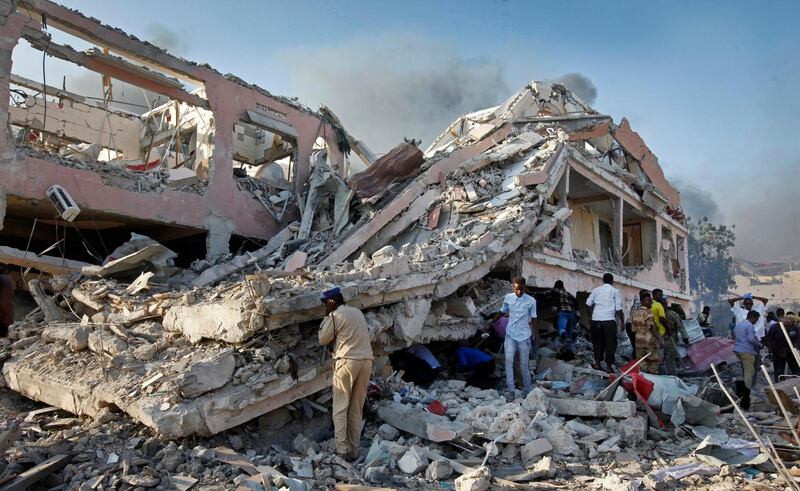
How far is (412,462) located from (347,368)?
0.93 m

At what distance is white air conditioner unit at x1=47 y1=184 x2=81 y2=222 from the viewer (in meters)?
8.76

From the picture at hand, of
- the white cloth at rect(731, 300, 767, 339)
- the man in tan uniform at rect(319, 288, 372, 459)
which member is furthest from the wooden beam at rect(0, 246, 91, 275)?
the white cloth at rect(731, 300, 767, 339)

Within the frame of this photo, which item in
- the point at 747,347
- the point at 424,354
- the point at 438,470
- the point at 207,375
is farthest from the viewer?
the point at 747,347

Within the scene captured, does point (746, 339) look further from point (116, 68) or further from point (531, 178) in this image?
point (116, 68)

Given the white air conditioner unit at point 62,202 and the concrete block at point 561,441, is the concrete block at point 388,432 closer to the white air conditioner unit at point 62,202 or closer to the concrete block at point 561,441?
the concrete block at point 561,441

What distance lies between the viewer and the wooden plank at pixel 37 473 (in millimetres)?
3830

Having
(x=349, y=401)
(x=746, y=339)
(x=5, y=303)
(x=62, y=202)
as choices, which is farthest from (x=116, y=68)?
(x=746, y=339)

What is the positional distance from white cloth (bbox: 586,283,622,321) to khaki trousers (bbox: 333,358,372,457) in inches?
169

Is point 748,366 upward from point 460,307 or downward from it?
downward

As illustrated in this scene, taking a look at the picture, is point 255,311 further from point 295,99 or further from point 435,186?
point 295,99

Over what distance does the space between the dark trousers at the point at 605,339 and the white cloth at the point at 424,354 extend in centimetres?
254

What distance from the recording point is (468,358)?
7.45 meters

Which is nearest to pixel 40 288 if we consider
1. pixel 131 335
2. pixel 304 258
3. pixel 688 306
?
pixel 131 335

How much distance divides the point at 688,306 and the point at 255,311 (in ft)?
55.9
